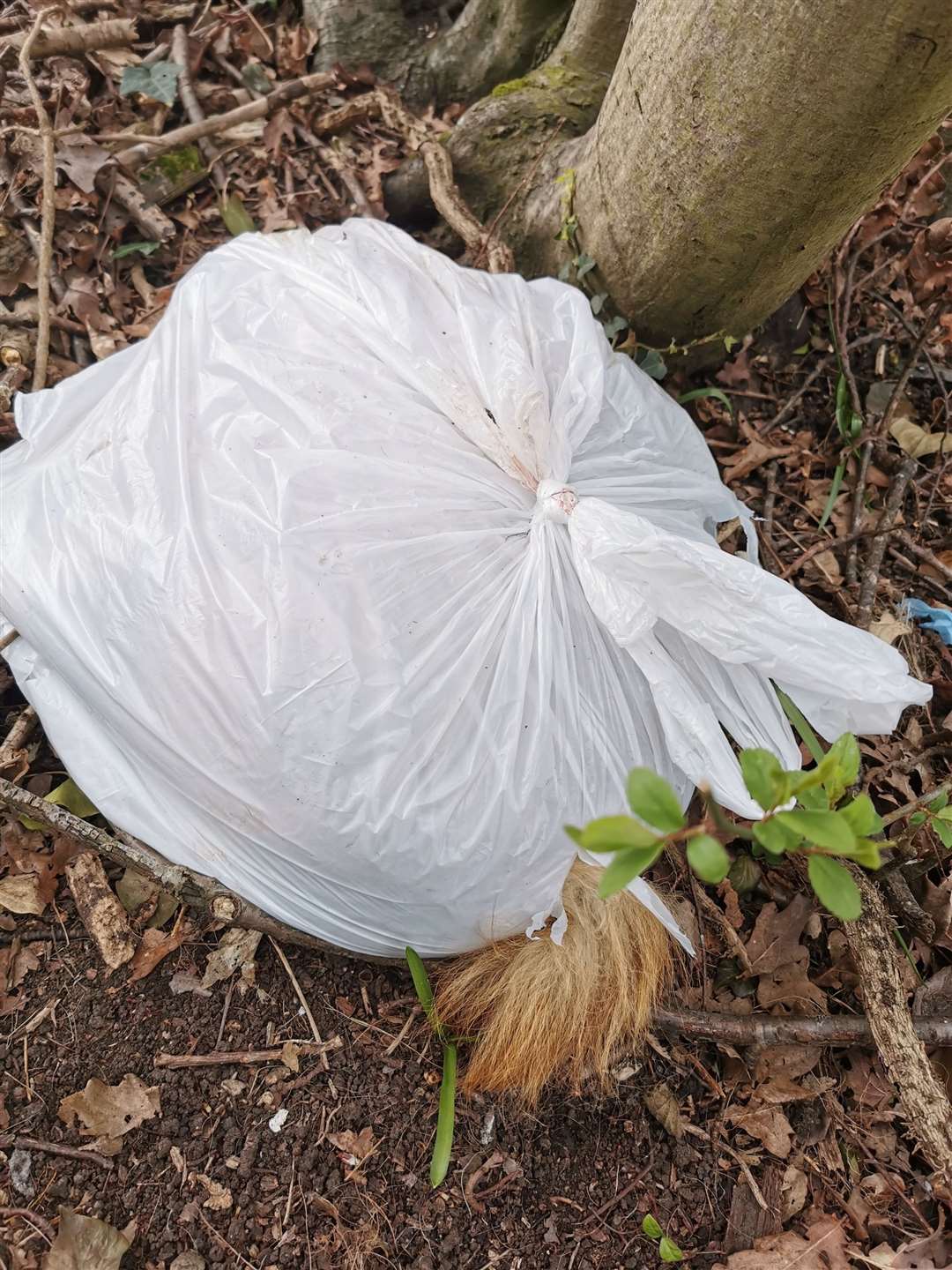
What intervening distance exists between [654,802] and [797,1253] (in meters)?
1.00

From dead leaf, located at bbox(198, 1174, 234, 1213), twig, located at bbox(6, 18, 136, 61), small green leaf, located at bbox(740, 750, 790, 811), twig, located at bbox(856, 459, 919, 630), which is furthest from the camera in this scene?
twig, located at bbox(6, 18, 136, 61)

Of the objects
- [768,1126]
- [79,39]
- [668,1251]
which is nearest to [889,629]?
[768,1126]

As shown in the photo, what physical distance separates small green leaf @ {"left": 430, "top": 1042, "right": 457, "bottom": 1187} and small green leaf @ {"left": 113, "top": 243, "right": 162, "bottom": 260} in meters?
1.86

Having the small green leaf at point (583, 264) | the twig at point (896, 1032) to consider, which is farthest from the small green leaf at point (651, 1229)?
the small green leaf at point (583, 264)

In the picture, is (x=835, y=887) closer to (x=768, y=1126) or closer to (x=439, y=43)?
(x=768, y=1126)

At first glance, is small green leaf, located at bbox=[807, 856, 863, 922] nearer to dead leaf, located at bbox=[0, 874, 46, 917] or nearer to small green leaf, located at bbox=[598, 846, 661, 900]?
small green leaf, located at bbox=[598, 846, 661, 900]

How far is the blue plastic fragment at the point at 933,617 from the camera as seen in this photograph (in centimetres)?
172

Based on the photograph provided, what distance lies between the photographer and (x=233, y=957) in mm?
1423

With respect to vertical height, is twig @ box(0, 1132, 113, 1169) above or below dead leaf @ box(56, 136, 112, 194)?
below

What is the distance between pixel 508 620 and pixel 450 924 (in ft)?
1.55

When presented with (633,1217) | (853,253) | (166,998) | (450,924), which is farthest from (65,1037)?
(853,253)

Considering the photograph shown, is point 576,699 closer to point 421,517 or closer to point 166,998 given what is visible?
point 421,517

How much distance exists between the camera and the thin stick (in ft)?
4.47

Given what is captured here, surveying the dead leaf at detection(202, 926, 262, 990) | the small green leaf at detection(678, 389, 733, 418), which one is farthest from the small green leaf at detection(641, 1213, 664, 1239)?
the small green leaf at detection(678, 389, 733, 418)
